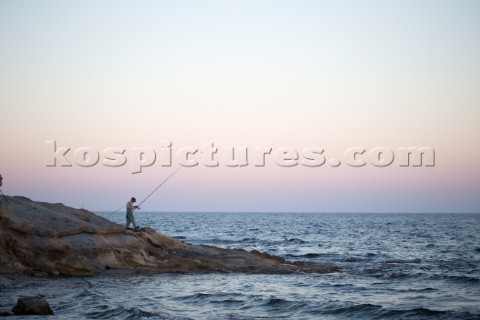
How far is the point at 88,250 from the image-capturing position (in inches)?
830

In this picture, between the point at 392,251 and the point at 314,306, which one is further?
the point at 392,251

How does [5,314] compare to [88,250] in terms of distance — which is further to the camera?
[88,250]

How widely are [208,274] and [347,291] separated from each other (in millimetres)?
6445

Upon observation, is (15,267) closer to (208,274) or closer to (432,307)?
(208,274)

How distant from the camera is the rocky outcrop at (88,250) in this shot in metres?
19.7

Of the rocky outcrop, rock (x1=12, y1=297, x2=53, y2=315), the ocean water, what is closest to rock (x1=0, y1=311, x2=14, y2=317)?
rock (x1=12, y1=297, x2=53, y2=315)

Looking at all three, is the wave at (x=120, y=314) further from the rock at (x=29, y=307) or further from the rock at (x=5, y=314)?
the rock at (x=5, y=314)

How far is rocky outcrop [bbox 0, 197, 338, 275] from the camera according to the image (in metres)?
19.7

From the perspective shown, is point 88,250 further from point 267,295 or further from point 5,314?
point 267,295

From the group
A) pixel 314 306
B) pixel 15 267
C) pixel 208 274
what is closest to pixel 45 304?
pixel 15 267

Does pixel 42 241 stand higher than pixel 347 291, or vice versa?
pixel 42 241

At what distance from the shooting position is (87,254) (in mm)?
21078

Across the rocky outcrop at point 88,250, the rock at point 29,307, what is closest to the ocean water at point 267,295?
the rock at point 29,307

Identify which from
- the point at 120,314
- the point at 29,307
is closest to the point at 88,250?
the point at 120,314
